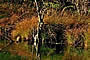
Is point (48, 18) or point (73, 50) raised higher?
point (48, 18)

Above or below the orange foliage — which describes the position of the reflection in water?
below

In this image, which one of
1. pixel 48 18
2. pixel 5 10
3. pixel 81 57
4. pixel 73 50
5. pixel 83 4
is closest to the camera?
pixel 81 57

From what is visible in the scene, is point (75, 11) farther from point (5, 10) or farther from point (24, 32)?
point (24, 32)

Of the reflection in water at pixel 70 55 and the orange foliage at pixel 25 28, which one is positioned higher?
the orange foliage at pixel 25 28

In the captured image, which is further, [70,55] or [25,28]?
[25,28]

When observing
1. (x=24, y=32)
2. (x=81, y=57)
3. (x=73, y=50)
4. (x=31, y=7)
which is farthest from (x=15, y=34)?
(x=31, y=7)

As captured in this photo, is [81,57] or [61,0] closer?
[81,57]

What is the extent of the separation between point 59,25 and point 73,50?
2825 mm

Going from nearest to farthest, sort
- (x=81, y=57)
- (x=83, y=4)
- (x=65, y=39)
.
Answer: (x=81, y=57), (x=65, y=39), (x=83, y=4)

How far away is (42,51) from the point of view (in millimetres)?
15336

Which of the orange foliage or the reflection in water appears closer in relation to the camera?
the reflection in water

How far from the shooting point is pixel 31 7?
25.2 m

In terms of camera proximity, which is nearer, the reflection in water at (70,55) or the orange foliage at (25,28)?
the reflection in water at (70,55)

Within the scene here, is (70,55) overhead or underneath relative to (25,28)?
underneath
